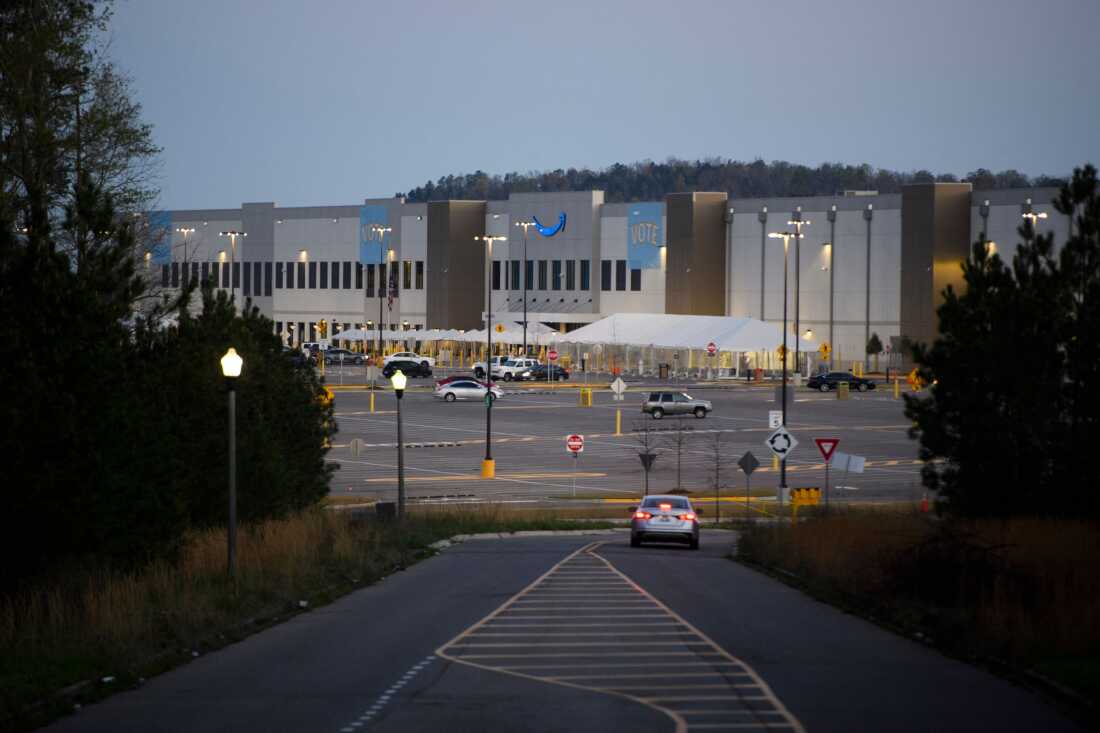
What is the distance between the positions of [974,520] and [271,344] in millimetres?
15812

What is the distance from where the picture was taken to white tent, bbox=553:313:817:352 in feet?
347

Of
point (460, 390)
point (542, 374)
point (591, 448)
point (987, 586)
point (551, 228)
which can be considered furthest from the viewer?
point (551, 228)

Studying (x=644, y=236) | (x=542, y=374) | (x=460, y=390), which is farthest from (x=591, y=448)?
(x=644, y=236)

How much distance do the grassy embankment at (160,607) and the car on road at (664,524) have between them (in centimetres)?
800

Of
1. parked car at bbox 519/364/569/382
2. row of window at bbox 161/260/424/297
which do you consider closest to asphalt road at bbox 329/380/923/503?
parked car at bbox 519/364/569/382

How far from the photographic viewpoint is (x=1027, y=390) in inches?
923

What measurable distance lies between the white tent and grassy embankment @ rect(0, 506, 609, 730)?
80047 mm

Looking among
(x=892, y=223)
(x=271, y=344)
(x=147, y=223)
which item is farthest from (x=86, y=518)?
(x=892, y=223)

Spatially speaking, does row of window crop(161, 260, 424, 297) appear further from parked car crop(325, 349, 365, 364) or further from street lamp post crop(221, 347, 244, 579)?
street lamp post crop(221, 347, 244, 579)

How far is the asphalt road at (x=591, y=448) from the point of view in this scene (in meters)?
50.7

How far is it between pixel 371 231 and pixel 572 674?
12028cm

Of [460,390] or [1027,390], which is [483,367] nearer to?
[460,390]

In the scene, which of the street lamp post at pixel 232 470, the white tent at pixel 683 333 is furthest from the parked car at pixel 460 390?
the street lamp post at pixel 232 470

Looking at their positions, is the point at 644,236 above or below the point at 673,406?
above
